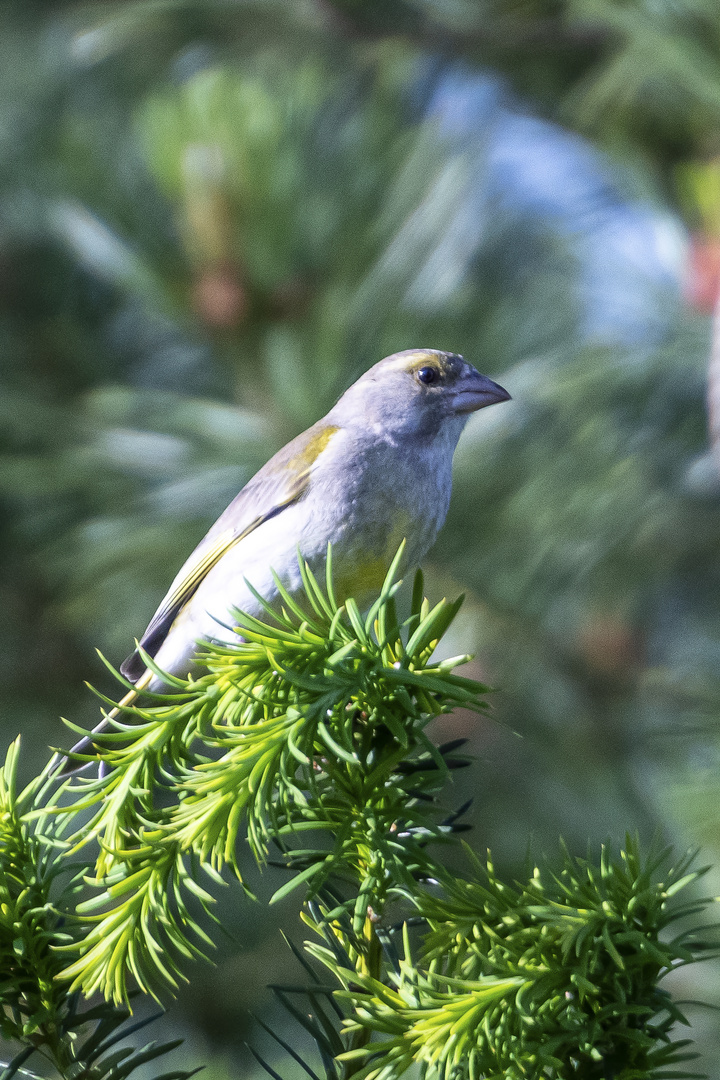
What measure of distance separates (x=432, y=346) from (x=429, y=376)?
790mm

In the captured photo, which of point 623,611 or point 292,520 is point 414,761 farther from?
point 623,611

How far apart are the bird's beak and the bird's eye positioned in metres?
0.05

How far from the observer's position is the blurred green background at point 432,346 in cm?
281

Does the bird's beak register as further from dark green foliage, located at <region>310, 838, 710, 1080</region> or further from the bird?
dark green foliage, located at <region>310, 838, 710, 1080</region>

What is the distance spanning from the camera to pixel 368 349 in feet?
9.78

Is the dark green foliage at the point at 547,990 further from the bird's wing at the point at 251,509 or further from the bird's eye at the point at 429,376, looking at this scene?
the bird's eye at the point at 429,376

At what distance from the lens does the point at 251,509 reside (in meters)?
2.24

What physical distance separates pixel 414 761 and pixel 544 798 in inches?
88.3

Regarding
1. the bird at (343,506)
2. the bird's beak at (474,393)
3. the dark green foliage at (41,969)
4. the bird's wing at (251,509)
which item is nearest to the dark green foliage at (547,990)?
the dark green foliage at (41,969)

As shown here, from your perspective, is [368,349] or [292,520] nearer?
[292,520]

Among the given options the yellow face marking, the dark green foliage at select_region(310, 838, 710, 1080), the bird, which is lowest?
the dark green foliage at select_region(310, 838, 710, 1080)

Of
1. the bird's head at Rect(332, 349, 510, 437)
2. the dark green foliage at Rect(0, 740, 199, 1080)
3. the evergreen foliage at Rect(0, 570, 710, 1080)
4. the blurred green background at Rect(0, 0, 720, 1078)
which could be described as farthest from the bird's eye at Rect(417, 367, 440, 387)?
the dark green foliage at Rect(0, 740, 199, 1080)

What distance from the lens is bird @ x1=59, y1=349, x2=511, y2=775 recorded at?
1850 mm

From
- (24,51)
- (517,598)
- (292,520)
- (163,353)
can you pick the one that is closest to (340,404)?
(292,520)
